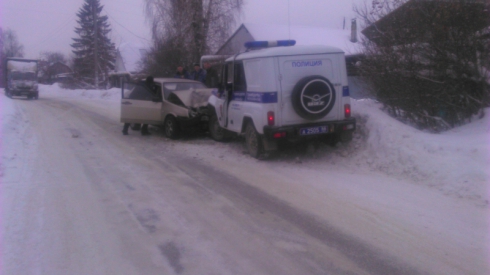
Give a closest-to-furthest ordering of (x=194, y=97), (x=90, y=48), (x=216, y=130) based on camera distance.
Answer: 1. (x=216, y=130)
2. (x=194, y=97)
3. (x=90, y=48)

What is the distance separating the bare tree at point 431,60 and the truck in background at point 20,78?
32.8 metres

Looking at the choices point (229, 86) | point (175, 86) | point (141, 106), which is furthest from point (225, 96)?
point (141, 106)

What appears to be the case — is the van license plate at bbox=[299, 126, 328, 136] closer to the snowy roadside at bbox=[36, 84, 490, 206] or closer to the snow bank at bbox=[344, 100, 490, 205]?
the snowy roadside at bbox=[36, 84, 490, 206]

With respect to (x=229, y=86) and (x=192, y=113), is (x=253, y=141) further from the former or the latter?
(x=192, y=113)

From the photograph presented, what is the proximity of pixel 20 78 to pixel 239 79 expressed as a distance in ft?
103

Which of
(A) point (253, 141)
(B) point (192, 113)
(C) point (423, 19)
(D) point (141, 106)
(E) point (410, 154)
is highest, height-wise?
(C) point (423, 19)

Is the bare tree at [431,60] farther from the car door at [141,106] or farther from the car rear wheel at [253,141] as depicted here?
the car door at [141,106]

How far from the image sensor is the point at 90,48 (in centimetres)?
5744

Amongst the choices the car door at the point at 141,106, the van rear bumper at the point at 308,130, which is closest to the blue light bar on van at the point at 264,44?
the van rear bumper at the point at 308,130

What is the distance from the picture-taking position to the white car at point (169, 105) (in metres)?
12.3

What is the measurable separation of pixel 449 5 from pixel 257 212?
593 centimetres

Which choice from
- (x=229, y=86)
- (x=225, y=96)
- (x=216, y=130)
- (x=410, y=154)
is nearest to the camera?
(x=410, y=154)

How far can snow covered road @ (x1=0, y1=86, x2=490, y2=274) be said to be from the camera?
4516 mm

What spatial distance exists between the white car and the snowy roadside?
67.9 inches
